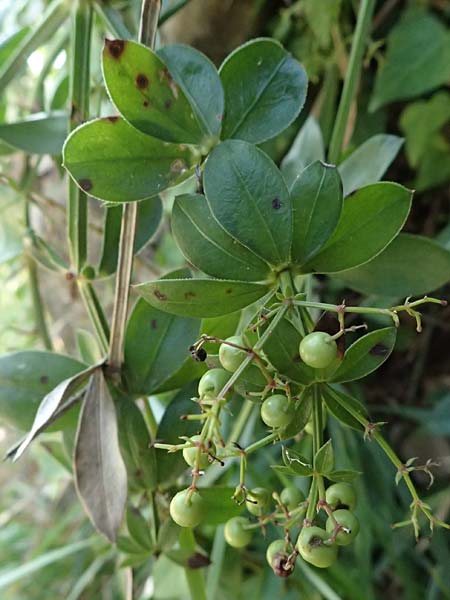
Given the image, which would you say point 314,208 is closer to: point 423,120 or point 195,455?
point 195,455

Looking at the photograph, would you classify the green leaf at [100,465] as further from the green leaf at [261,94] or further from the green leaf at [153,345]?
the green leaf at [261,94]

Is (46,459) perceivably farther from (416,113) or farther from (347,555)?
(416,113)

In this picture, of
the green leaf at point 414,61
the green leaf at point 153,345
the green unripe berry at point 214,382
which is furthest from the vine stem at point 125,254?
the green leaf at point 414,61

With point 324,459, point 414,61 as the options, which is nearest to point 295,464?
point 324,459

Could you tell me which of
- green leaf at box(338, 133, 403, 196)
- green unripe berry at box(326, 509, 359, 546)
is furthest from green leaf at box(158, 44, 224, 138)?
green unripe berry at box(326, 509, 359, 546)

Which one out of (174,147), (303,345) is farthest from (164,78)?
(303,345)

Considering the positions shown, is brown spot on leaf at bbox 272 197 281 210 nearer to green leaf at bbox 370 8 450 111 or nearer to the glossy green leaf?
the glossy green leaf
